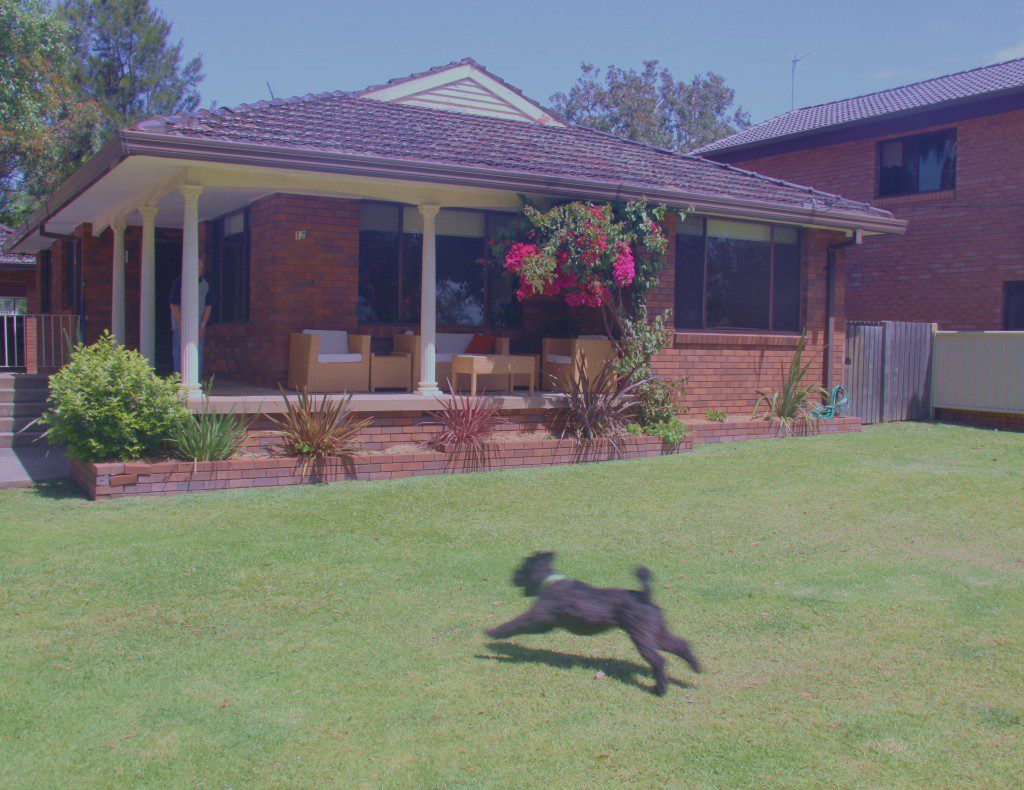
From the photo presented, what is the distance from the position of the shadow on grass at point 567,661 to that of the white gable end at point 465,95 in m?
10.8

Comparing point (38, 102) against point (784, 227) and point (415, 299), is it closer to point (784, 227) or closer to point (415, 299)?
point (415, 299)

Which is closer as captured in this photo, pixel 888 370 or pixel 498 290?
pixel 498 290

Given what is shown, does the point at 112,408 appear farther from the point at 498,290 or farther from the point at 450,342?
the point at 498,290

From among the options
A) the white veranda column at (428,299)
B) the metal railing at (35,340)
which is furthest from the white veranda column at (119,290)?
the white veranda column at (428,299)

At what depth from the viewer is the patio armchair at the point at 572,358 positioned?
36.4ft

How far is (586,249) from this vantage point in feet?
34.7

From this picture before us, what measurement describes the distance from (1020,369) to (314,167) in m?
10.7

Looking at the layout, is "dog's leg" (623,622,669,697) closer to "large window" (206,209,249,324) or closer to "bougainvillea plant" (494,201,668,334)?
"bougainvillea plant" (494,201,668,334)


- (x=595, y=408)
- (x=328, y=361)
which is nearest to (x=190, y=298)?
(x=328, y=361)

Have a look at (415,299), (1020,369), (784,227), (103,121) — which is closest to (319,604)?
(415,299)

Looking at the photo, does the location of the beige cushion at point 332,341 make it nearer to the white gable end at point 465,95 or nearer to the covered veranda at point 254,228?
the covered veranda at point 254,228

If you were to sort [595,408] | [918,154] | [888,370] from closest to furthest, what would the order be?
1. [595,408]
2. [888,370]
3. [918,154]

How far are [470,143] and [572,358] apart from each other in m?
3.07

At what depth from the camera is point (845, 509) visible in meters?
8.17
